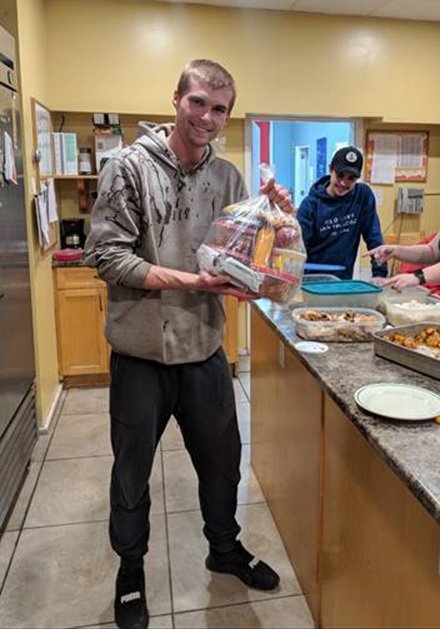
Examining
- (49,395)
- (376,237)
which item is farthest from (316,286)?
(49,395)

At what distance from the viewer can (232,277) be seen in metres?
1.35

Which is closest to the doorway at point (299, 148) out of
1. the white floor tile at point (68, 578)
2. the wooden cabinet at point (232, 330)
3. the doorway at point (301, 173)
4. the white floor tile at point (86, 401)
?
the doorway at point (301, 173)

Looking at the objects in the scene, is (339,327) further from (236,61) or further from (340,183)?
(236,61)

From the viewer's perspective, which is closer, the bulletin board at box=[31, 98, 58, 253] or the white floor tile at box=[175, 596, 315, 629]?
the white floor tile at box=[175, 596, 315, 629]

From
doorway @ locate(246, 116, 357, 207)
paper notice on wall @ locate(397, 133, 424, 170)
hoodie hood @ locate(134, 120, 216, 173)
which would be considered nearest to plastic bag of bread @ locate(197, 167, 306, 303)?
hoodie hood @ locate(134, 120, 216, 173)

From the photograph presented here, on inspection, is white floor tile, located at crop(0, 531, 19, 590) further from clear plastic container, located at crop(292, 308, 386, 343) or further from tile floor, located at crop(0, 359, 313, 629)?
clear plastic container, located at crop(292, 308, 386, 343)

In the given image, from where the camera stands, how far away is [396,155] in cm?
426

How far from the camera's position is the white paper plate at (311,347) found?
62.3 inches

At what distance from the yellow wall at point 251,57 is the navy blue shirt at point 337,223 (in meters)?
1.23

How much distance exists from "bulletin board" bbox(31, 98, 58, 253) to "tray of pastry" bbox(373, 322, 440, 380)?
2117mm

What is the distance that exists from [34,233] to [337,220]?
5.49ft

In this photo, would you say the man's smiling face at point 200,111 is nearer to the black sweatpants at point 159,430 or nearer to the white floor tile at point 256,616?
the black sweatpants at point 159,430

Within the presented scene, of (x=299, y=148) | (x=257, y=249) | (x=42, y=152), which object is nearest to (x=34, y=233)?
(x=42, y=152)

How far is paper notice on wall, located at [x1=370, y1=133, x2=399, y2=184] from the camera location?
13.9 feet
